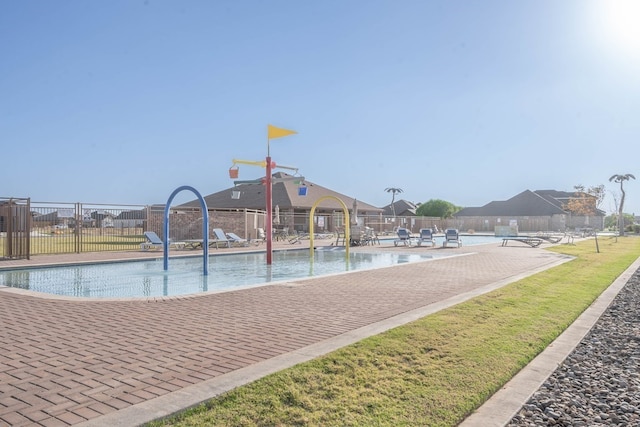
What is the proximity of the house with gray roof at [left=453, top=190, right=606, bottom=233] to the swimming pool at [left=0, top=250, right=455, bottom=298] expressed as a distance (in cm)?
4358

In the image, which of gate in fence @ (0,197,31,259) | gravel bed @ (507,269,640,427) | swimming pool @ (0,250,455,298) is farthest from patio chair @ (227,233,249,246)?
gravel bed @ (507,269,640,427)

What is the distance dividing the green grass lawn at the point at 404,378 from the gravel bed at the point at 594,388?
315 mm

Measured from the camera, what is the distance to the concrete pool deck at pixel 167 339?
3209 mm

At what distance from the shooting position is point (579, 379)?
4023mm

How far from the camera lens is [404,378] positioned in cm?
373

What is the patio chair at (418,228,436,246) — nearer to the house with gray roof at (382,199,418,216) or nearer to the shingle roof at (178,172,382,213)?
the shingle roof at (178,172,382,213)

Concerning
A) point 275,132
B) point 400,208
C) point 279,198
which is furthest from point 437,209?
point 275,132

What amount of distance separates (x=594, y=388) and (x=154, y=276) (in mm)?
10750

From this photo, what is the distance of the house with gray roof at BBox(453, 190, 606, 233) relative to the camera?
58250 millimetres

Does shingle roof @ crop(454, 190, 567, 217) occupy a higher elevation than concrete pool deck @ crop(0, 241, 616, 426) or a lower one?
higher

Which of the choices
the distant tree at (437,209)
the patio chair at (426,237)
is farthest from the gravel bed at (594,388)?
the distant tree at (437,209)

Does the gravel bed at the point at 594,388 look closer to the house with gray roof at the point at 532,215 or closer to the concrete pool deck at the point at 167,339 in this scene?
the concrete pool deck at the point at 167,339

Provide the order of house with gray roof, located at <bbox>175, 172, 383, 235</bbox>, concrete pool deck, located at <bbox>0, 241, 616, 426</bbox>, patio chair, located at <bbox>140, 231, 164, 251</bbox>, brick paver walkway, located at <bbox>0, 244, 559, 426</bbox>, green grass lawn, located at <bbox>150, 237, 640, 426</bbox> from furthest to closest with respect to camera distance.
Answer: house with gray roof, located at <bbox>175, 172, 383, 235</bbox>
patio chair, located at <bbox>140, 231, 164, 251</bbox>
brick paver walkway, located at <bbox>0, 244, 559, 426</bbox>
concrete pool deck, located at <bbox>0, 241, 616, 426</bbox>
green grass lawn, located at <bbox>150, 237, 640, 426</bbox>

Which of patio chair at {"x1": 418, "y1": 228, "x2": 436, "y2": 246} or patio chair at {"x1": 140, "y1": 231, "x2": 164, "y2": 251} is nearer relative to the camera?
patio chair at {"x1": 140, "y1": 231, "x2": 164, "y2": 251}
